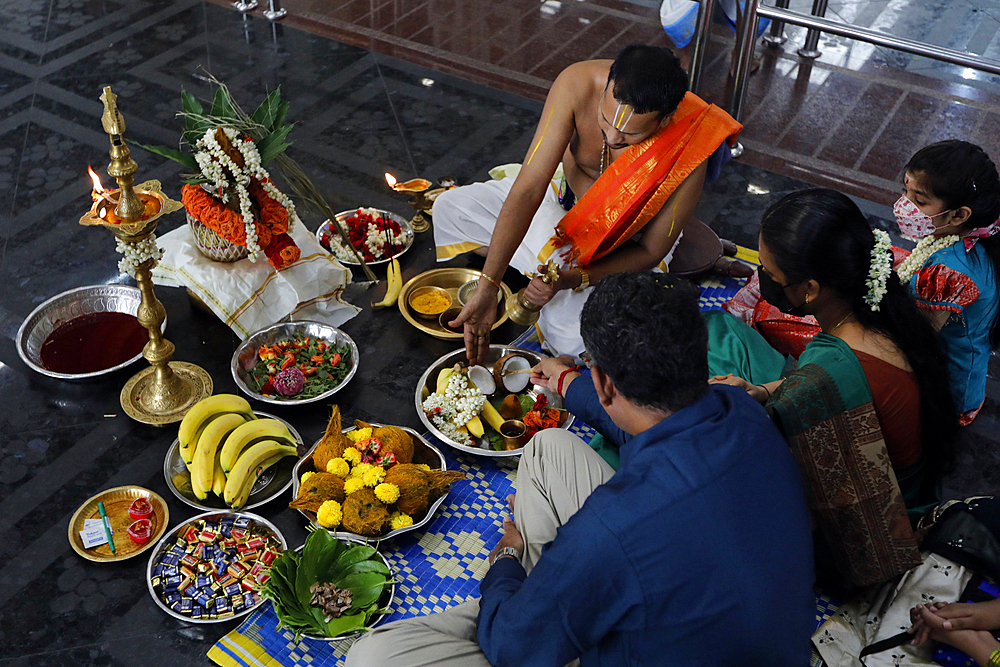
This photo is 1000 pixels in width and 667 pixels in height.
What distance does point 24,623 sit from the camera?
95.4 inches

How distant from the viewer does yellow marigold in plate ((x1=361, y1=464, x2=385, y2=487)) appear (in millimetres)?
2598

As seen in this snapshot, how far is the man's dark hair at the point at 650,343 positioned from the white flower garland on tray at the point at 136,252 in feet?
5.26

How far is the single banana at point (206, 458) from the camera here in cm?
266

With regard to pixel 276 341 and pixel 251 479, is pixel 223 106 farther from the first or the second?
pixel 251 479

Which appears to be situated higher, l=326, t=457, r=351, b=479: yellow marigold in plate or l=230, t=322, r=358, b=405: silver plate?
l=326, t=457, r=351, b=479: yellow marigold in plate

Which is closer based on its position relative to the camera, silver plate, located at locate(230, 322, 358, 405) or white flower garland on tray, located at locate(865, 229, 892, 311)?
white flower garland on tray, located at locate(865, 229, 892, 311)

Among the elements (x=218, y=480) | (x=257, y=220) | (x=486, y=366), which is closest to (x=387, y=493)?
(x=218, y=480)

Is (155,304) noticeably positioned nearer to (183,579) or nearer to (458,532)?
(183,579)

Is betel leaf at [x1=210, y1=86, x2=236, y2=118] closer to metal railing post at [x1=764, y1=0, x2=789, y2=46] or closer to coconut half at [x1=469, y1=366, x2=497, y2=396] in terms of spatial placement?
coconut half at [x1=469, y1=366, x2=497, y2=396]

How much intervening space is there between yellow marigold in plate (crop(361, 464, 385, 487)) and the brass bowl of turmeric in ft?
3.32

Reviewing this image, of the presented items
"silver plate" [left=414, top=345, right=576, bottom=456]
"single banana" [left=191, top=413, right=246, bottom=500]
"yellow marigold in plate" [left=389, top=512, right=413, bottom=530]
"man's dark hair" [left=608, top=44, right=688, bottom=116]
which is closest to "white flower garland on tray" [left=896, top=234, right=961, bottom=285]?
"man's dark hair" [left=608, top=44, right=688, bottom=116]

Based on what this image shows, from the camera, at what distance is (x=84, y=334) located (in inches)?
131

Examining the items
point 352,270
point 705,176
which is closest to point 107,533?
point 352,270

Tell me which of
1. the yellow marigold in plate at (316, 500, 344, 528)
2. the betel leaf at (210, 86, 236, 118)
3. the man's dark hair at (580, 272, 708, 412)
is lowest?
the yellow marigold in plate at (316, 500, 344, 528)
